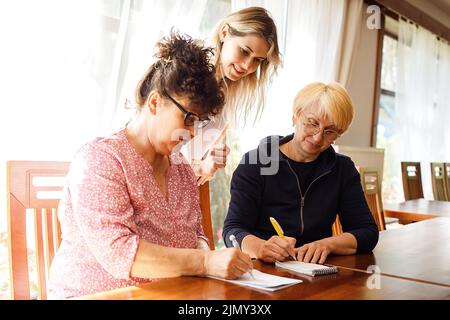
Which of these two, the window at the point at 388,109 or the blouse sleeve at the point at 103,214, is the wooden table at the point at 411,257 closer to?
the blouse sleeve at the point at 103,214

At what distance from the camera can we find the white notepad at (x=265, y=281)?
979 millimetres

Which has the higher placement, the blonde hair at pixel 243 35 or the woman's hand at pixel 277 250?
the blonde hair at pixel 243 35

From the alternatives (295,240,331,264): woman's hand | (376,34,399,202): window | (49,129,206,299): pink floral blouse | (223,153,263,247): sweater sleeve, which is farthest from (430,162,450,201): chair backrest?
(49,129,206,299): pink floral blouse

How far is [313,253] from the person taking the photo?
130cm

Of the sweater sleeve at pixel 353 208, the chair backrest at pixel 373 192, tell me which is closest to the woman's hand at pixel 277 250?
the sweater sleeve at pixel 353 208

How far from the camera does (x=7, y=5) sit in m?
1.88

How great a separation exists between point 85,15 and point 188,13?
577mm

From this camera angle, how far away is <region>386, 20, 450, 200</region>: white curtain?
527 cm

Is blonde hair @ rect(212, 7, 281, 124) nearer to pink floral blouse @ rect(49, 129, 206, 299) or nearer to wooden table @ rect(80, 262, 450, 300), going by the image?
pink floral blouse @ rect(49, 129, 206, 299)

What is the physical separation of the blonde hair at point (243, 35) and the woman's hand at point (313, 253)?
906 mm

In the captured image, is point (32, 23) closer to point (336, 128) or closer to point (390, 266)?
point (336, 128)

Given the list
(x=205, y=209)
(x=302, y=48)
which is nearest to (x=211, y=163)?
(x=205, y=209)

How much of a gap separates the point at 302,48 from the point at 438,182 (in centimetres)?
188
